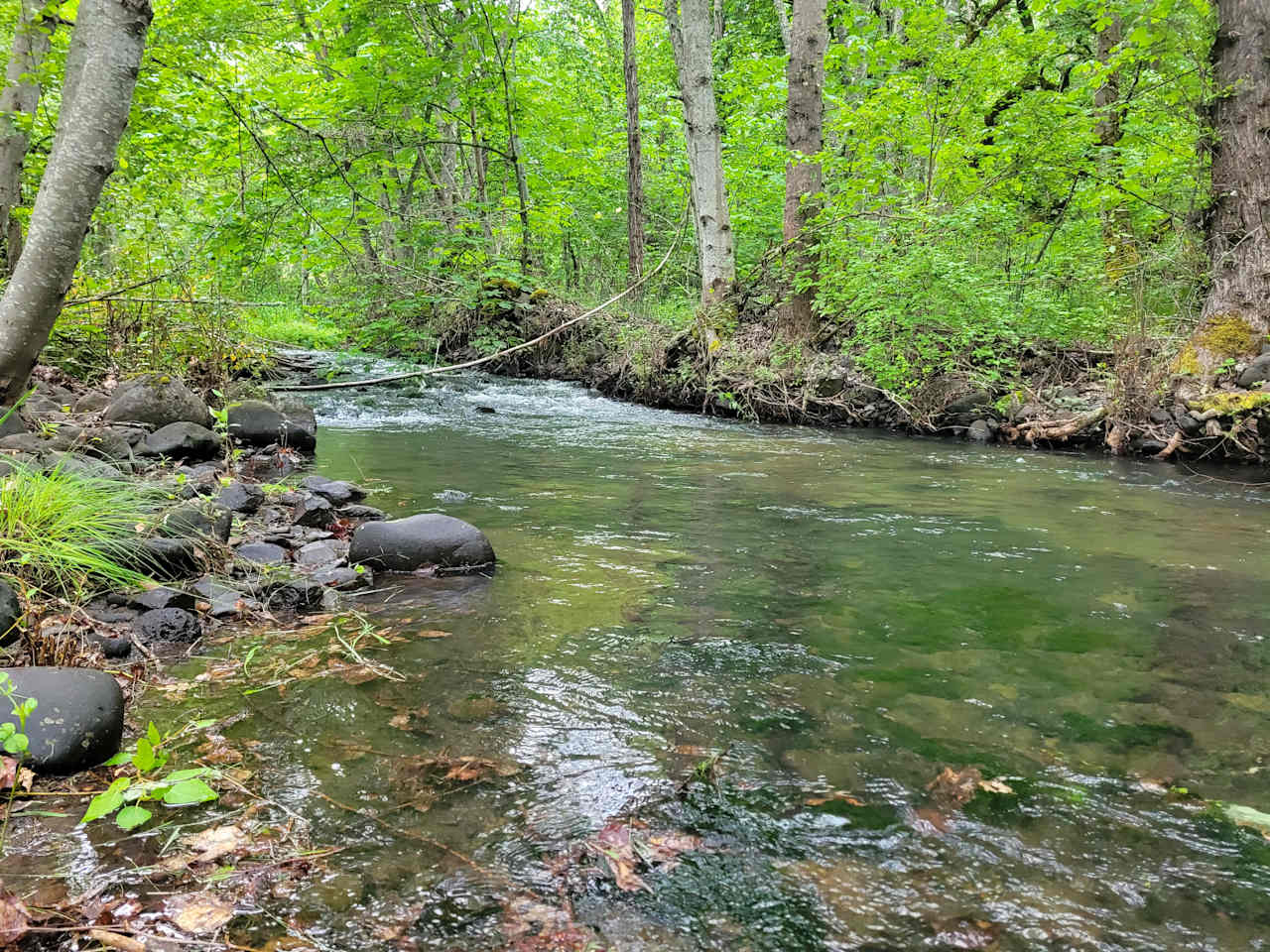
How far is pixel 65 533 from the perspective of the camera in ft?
10.7

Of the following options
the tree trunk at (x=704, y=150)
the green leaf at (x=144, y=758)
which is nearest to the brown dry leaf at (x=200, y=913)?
the green leaf at (x=144, y=758)

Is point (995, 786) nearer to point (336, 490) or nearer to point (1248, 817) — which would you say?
point (1248, 817)

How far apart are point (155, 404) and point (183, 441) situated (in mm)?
626

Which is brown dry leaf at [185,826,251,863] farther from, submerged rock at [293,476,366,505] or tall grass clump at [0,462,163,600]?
submerged rock at [293,476,366,505]

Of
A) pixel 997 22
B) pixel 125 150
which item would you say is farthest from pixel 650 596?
pixel 997 22

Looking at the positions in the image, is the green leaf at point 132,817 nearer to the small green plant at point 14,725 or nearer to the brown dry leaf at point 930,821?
the small green plant at point 14,725

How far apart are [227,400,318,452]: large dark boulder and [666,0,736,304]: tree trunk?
6980 mm

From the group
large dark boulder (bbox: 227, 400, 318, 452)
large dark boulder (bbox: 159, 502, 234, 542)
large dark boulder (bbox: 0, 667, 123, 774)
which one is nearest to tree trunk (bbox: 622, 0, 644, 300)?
large dark boulder (bbox: 227, 400, 318, 452)

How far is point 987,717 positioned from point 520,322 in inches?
530

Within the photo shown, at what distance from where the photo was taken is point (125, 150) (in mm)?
8656

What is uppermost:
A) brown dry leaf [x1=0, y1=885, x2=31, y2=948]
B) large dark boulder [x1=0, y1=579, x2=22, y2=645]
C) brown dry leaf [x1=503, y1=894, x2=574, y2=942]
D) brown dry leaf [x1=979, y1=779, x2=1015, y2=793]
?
large dark boulder [x1=0, y1=579, x2=22, y2=645]

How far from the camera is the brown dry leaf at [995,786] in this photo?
2316 millimetres

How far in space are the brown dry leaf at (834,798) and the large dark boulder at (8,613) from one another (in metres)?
2.76

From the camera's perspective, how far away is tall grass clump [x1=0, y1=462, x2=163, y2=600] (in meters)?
3.06
